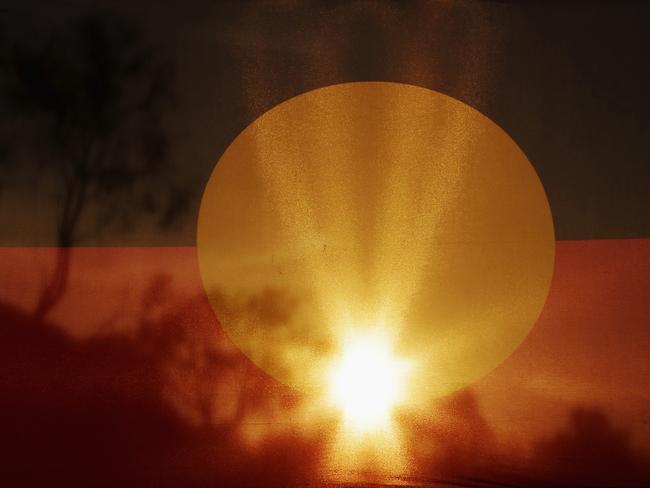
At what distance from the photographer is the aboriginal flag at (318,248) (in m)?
3.43

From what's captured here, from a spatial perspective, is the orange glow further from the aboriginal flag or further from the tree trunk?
the tree trunk

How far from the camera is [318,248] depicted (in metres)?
3.47

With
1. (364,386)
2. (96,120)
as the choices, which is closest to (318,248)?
(364,386)

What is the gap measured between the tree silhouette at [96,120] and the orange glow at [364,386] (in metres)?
1.35

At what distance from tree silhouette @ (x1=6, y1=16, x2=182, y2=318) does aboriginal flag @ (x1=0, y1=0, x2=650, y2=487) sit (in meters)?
0.01

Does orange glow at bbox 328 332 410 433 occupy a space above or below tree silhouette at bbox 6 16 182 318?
below

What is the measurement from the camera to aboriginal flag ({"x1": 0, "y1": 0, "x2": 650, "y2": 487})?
11.3 feet

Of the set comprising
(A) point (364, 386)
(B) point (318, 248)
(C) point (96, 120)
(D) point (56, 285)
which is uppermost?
(C) point (96, 120)

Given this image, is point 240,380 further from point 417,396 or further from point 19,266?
point 19,266

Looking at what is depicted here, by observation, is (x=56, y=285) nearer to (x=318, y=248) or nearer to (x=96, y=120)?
(x=96, y=120)

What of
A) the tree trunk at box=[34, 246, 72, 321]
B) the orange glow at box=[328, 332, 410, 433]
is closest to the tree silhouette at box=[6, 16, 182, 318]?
the tree trunk at box=[34, 246, 72, 321]

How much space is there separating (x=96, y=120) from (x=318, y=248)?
153 cm

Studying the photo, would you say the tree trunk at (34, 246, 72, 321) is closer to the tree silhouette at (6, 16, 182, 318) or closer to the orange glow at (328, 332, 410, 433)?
the tree silhouette at (6, 16, 182, 318)

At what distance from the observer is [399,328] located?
3461mm
